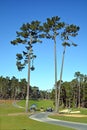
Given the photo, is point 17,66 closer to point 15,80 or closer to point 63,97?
point 63,97

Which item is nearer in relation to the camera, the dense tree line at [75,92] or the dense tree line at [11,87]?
the dense tree line at [75,92]

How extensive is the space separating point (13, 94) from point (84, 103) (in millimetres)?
70266

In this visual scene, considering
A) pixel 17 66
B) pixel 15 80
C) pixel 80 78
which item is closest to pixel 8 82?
pixel 15 80

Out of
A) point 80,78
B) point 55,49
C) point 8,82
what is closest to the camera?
point 55,49

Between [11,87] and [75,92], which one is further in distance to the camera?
[11,87]

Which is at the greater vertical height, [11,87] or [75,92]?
[11,87]

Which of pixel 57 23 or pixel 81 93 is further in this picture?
pixel 81 93

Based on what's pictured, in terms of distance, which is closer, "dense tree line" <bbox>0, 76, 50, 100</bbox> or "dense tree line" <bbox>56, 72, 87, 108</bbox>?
"dense tree line" <bbox>56, 72, 87, 108</bbox>

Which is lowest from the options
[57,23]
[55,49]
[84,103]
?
[84,103]

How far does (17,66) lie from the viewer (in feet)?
191

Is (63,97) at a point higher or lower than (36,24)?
lower

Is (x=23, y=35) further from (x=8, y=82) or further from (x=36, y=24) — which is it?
(x=8, y=82)

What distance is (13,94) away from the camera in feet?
606

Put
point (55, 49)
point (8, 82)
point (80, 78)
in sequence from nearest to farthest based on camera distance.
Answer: point (55, 49) → point (80, 78) → point (8, 82)
